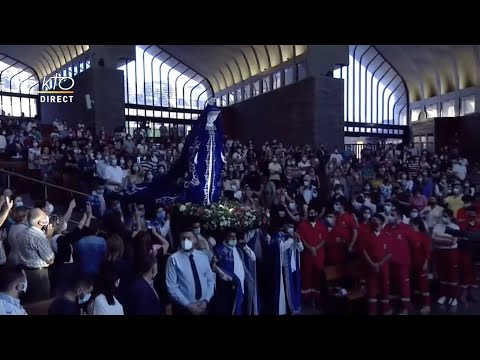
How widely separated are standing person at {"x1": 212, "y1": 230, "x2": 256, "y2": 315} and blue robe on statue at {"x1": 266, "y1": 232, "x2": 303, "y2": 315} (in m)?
0.53

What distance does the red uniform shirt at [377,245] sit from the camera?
6.51m

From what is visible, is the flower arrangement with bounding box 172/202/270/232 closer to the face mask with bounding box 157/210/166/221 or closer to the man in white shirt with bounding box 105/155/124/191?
the face mask with bounding box 157/210/166/221

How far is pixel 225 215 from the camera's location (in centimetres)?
637

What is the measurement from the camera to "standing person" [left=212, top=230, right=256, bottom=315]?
5559mm

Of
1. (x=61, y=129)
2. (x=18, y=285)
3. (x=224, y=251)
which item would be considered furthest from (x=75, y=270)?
(x=61, y=129)

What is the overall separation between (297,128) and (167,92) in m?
16.0

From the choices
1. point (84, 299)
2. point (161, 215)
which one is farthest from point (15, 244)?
point (161, 215)

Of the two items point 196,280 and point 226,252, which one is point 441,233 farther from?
point 196,280

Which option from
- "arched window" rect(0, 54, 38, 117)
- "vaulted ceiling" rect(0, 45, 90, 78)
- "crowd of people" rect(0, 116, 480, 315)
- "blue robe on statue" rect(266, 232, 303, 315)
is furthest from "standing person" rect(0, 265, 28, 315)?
"arched window" rect(0, 54, 38, 117)

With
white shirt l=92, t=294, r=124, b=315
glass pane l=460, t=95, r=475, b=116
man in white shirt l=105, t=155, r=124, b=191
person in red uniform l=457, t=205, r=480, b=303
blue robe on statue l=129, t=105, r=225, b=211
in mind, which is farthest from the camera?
glass pane l=460, t=95, r=475, b=116

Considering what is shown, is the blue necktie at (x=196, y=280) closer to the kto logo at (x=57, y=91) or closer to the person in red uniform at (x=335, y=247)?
the person in red uniform at (x=335, y=247)

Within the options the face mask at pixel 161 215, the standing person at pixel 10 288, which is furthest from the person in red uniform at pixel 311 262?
the standing person at pixel 10 288

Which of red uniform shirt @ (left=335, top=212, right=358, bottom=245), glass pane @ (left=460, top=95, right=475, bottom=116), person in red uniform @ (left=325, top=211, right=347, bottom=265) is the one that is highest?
glass pane @ (left=460, top=95, right=475, bottom=116)

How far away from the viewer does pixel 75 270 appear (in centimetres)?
491
